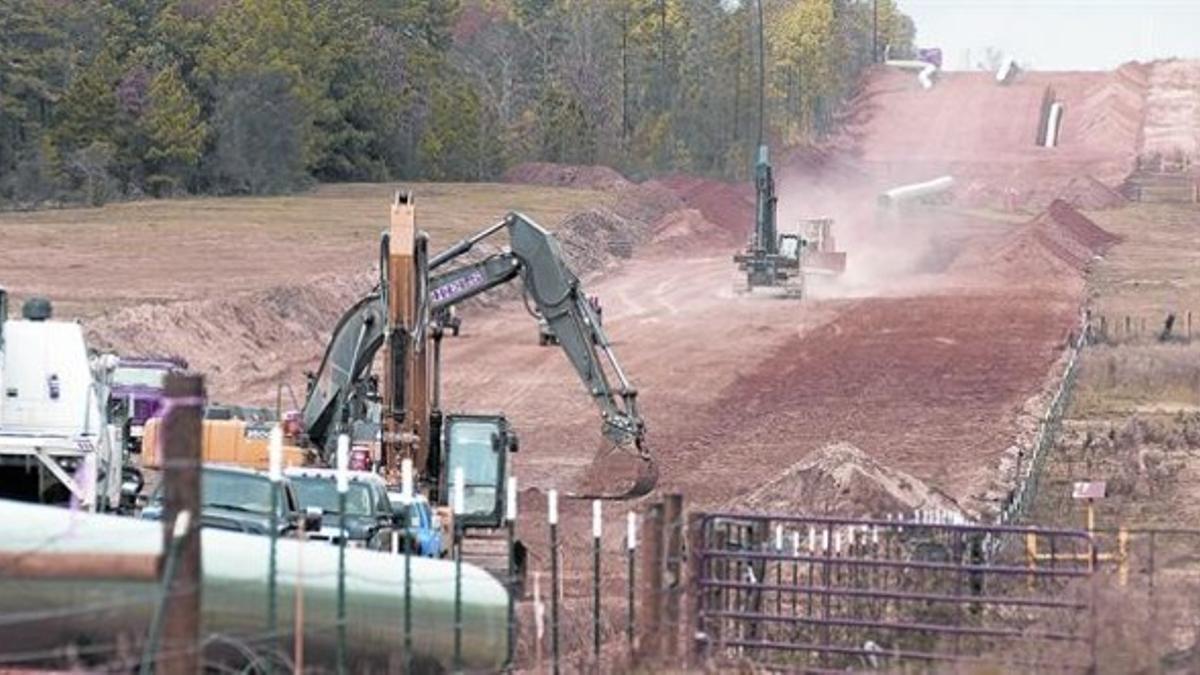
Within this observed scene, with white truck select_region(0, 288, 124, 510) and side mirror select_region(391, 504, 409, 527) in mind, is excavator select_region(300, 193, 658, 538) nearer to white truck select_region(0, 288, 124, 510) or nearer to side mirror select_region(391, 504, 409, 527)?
side mirror select_region(391, 504, 409, 527)

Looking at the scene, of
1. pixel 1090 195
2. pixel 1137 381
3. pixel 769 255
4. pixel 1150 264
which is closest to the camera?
pixel 1137 381

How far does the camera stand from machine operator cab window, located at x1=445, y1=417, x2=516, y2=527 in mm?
31641

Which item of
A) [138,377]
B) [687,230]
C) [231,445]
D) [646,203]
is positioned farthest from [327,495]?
[646,203]

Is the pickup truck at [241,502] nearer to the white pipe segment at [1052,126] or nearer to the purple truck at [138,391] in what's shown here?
the purple truck at [138,391]

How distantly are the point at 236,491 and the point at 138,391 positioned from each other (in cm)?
1418

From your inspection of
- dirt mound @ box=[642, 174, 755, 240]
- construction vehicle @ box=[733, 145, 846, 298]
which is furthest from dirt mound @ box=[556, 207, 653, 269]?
construction vehicle @ box=[733, 145, 846, 298]

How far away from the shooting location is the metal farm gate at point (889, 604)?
2033 centimetres

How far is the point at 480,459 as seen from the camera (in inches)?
1256

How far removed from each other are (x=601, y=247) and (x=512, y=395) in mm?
44366

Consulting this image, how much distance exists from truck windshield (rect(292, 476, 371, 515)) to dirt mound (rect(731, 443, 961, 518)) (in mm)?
7636

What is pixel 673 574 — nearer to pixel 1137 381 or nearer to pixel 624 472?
pixel 624 472

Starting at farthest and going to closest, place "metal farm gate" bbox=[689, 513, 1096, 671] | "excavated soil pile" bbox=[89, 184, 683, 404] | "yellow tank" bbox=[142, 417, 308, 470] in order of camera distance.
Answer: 1. "excavated soil pile" bbox=[89, 184, 683, 404]
2. "yellow tank" bbox=[142, 417, 308, 470]
3. "metal farm gate" bbox=[689, 513, 1096, 671]

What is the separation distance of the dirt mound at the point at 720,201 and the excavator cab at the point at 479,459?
75233 mm

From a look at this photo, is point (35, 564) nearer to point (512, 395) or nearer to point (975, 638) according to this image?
point (975, 638)
